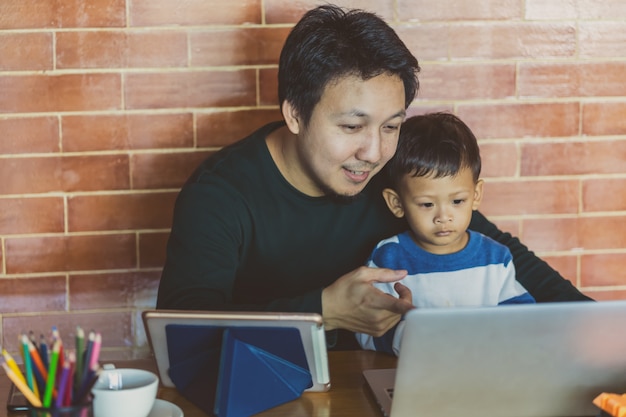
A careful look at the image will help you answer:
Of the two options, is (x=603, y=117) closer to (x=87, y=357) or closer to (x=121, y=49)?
(x=121, y=49)

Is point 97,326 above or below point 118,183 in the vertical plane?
below

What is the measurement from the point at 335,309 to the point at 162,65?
945 millimetres

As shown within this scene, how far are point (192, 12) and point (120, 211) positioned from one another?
1.87ft

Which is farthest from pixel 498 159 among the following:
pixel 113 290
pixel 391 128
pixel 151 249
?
pixel 113 290

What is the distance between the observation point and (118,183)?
7.06 feet

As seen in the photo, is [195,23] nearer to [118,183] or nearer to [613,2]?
[118,183]

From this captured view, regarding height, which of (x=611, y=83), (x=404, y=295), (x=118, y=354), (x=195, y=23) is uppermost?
(x=195, y=23)

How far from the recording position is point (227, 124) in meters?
2.17

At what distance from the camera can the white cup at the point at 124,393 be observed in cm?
105

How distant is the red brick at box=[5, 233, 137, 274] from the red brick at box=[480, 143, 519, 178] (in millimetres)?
1007

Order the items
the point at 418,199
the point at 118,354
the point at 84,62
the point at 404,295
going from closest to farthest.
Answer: the point at 404,295 → the point at 418,199 → the point at 84,62 → the point at 118,354

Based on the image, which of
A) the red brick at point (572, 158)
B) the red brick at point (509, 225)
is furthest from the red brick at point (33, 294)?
the red brick at point (572, 158)

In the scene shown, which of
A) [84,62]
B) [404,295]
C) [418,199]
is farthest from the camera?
[84,62]

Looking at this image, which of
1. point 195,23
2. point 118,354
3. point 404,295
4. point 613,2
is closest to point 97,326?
point 118,354
